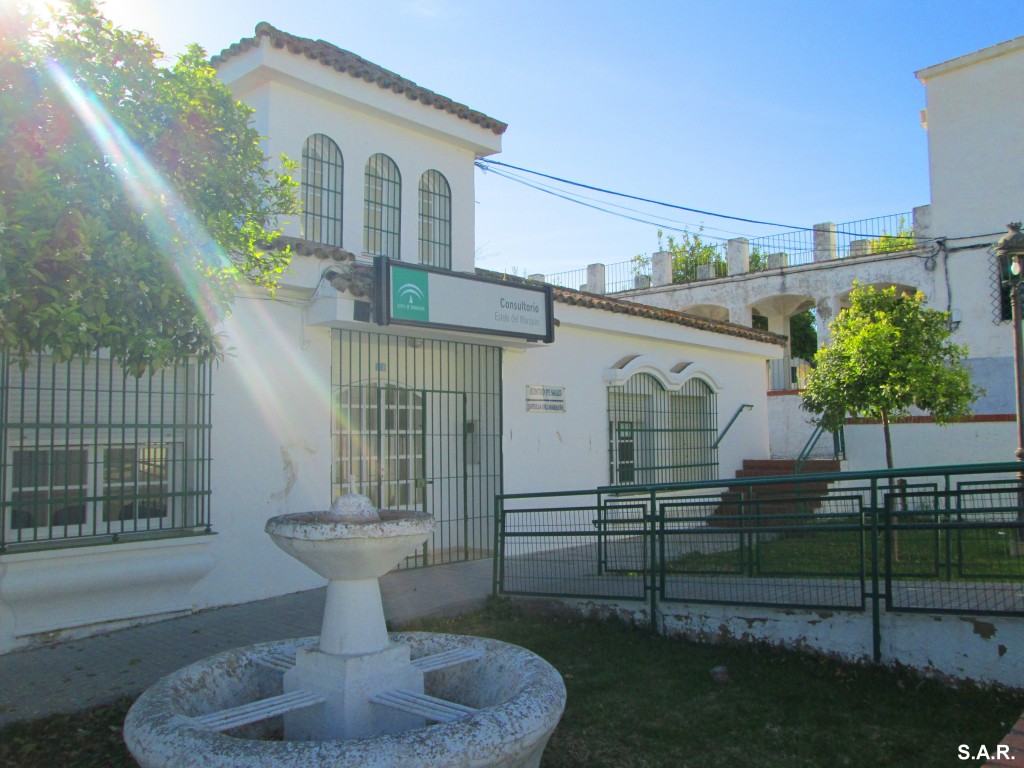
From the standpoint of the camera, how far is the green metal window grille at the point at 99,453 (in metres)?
6.64

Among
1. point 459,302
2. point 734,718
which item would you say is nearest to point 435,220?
point 459,302

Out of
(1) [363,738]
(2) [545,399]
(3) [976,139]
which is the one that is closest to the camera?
(1) [363,738]

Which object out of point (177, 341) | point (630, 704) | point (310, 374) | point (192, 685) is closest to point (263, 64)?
point (310, 374)

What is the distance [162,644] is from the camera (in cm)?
664

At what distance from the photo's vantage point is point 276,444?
27.7ft

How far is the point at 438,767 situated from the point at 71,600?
16.3 ft

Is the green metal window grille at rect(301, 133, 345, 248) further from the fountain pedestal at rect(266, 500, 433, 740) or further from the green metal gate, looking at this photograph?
the fountain pedestal at rect(266, 500, 433, 740)

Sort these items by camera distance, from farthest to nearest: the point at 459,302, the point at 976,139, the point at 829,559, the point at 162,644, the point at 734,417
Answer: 1. the point at 976,139
2. the point at 734,417
3. the point at 459,302
4. the point at 162,644
5. the point at 829,559

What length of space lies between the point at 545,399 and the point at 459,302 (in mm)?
2644

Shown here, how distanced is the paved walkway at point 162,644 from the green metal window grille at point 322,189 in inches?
165

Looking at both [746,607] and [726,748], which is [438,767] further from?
[746,607]

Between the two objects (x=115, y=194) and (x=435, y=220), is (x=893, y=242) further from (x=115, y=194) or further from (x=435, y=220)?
(x=115, y=194)

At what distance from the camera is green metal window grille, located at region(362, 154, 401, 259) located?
10.5 metres

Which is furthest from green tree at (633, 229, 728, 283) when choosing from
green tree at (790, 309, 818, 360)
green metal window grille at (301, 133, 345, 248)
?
green metal window grille at (301, 133, 345, 248)
